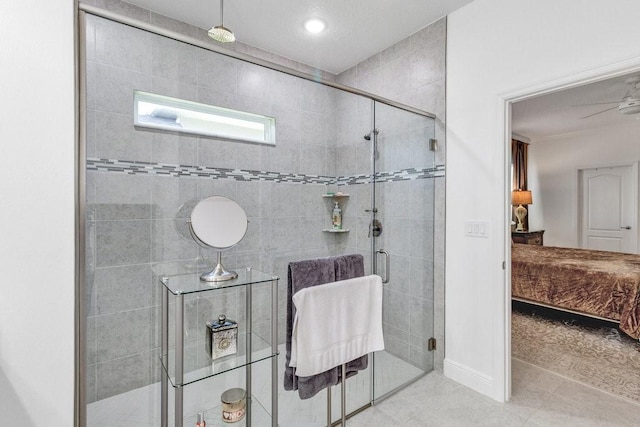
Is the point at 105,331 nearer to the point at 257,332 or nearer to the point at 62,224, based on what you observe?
the point at 62,224

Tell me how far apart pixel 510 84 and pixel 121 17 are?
219 cm

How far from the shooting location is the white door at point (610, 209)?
5227mm

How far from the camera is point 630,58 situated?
1591 millimetres

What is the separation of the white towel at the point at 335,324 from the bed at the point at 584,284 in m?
2.93

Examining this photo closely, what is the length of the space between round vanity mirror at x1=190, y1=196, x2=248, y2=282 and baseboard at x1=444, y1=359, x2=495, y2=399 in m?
1.79

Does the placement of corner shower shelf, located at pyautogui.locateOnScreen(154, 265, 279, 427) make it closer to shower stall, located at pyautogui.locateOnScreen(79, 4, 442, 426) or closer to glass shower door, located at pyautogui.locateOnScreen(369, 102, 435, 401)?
shower stall, located at pyautogui.locateOnScreen(79, 4, 442, 426)

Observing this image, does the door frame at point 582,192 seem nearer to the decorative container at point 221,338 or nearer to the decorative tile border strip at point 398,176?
the decorative tile border strip at point 398,176

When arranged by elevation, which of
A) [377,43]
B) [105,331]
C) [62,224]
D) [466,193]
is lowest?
[105,331]

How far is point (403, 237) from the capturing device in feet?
7.81

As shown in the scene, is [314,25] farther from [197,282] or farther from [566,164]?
[566,164]

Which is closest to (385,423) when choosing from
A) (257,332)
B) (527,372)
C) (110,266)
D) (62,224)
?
(257,332)

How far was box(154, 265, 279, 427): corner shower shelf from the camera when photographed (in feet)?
4.45

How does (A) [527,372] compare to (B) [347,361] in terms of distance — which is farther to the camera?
(A) [527,372]

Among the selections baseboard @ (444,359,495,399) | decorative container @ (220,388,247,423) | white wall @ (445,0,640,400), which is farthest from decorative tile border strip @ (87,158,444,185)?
baseboard @ (444,359,495,399)
